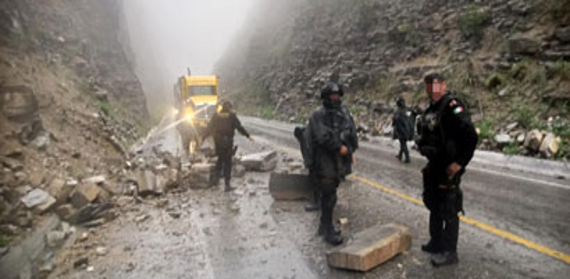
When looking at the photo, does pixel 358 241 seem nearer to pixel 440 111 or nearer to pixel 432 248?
pixel 432 248

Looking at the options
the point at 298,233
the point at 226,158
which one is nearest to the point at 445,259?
the point at 298,233

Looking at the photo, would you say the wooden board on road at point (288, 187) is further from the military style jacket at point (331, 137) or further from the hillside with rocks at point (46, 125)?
the hillside with rocks at point (46, 125)

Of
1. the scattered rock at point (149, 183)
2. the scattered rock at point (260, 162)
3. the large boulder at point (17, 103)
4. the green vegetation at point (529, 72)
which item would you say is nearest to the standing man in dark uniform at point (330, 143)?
the scattered rock at point (149, 183)

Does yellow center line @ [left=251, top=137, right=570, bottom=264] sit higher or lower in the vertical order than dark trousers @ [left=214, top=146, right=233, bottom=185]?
lower

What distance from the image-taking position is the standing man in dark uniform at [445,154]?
11.4 feet

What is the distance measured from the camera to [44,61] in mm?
11492

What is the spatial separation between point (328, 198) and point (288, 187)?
215cm

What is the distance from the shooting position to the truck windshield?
18234 mm

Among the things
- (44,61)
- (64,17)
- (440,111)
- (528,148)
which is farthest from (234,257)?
(64,17)

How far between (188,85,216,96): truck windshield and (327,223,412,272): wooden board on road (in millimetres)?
15755

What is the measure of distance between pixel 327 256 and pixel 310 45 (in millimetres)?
30850

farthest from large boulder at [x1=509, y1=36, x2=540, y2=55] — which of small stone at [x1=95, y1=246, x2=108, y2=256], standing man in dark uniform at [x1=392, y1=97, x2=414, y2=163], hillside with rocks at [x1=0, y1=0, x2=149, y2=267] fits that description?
small stone at [x1=95, y1=246, x2=108, y2=256]

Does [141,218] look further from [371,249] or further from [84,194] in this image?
[371,249]

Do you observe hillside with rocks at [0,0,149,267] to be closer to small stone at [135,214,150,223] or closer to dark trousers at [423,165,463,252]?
small stone at [135,214,150,223]
